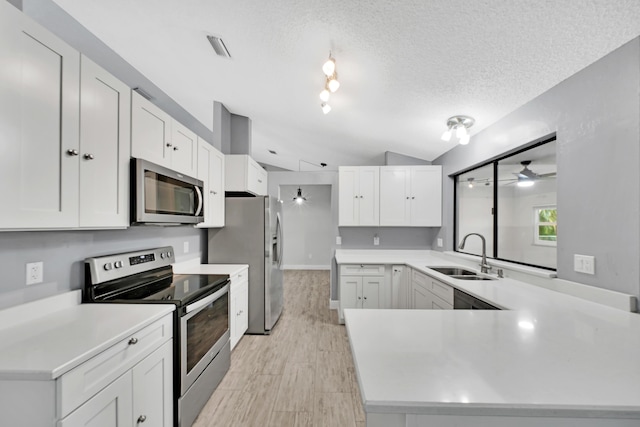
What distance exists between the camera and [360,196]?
12.4 ft

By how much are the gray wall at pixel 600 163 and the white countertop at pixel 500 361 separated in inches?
12.5

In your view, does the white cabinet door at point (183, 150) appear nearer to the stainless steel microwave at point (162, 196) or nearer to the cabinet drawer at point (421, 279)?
the stainless steel microwave at point (162, 196)

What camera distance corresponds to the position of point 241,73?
245 centimetres

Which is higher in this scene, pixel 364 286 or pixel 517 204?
pixel 517 204

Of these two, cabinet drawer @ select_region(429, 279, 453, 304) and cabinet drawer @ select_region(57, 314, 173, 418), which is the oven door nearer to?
cabinet drawer @ select_region(57, 314, 173, 418)

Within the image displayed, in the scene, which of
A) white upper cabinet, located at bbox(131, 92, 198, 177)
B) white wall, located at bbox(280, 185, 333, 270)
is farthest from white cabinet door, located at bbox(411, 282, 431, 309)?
white wall, located at bbox(280, 185, 333, 270)

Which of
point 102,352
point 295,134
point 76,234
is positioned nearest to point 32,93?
point 76,234

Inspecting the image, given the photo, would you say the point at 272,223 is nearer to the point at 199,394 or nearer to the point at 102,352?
the point at 199,394

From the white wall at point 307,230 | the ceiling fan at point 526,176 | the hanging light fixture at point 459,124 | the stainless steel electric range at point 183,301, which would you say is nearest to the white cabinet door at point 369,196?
the hanging light fixture at point 459,124

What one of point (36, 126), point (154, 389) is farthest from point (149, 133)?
point (154, 389)

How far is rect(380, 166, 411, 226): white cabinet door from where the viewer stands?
375cm

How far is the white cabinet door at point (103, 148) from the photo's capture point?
136 centimetres

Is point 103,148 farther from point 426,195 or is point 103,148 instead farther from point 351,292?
point 426,195

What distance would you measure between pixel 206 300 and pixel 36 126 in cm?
135
